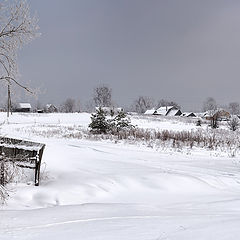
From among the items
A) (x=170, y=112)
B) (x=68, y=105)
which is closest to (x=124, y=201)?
(x=170, y=112)

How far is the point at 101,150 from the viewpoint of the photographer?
10812 mm

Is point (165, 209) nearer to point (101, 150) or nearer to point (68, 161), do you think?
point (68, 161)

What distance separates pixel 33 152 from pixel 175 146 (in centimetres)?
848

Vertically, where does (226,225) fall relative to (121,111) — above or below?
below

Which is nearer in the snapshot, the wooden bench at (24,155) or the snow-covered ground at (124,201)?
the snow-covered ground at (124,201)

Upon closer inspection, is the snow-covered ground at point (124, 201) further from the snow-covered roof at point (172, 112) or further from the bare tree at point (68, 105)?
the bare tree at point (68, 105)

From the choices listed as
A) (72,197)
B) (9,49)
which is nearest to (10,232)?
(72,197)

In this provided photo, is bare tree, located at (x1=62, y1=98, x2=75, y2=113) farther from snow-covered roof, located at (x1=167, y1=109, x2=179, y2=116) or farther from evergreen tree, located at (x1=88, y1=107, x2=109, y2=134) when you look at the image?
evergreen tree, located at (x1=88, y1=107, x2=109, y2=134)

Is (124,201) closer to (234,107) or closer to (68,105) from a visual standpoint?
(68,105)

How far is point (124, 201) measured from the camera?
5.29 meters

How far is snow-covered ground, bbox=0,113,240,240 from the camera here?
132 inches

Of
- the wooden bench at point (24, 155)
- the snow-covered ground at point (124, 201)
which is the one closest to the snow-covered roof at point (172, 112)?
the snow-covered ground at point (124, 201)

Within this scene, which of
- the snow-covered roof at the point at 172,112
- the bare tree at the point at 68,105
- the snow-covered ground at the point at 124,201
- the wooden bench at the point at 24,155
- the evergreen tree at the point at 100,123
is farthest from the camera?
the bare tree at the point at 68,105

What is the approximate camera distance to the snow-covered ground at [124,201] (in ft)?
11.0
